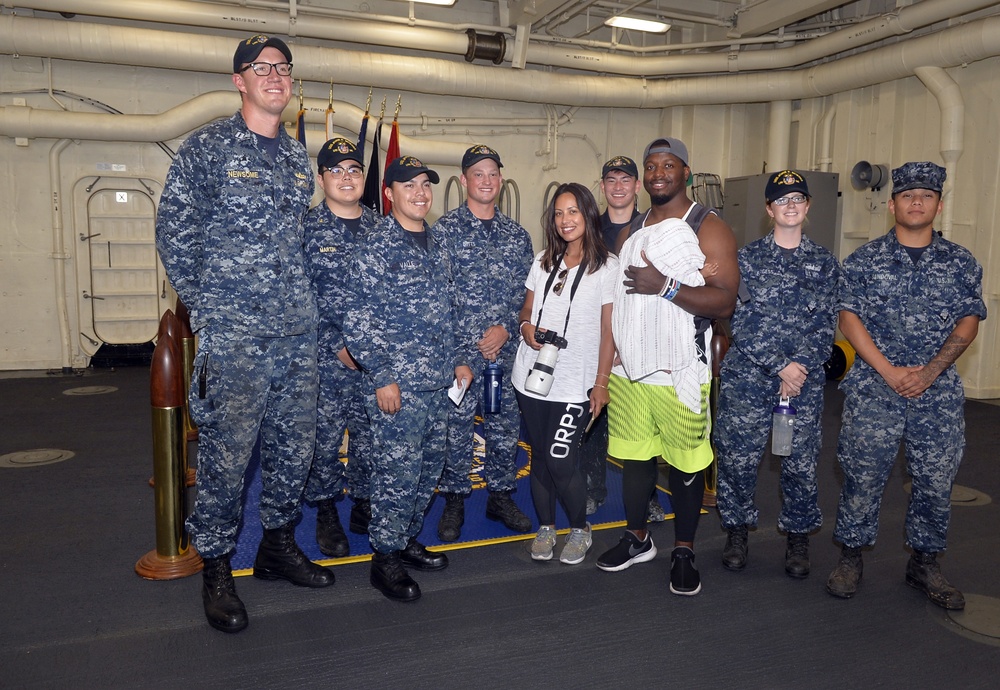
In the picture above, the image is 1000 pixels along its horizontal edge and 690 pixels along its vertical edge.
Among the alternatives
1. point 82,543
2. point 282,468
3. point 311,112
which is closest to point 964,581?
point 282,468

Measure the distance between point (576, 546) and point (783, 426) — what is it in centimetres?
111

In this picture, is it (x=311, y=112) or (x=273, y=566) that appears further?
(x=311, y=112)

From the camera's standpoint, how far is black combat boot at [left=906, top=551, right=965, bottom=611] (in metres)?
3.05

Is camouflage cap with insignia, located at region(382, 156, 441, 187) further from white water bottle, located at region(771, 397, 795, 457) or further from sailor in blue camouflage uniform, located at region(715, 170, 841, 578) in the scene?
white water bottle, located at region(771, 397, 795, 457)

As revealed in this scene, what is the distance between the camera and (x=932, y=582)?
312cm

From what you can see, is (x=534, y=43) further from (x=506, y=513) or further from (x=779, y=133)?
(x=506, y=513)

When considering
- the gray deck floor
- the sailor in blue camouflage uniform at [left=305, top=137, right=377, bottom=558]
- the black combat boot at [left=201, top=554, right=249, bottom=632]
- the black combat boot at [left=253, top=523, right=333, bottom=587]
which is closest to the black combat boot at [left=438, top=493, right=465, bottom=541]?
the gray deck floor

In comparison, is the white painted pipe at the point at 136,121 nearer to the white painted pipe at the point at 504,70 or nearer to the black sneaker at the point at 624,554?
the white painted pipe at the point at 504,70

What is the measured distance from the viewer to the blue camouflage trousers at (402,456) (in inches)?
118

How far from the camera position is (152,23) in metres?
8.15

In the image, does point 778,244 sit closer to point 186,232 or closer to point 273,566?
point 186,232

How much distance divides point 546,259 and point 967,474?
3.61 m

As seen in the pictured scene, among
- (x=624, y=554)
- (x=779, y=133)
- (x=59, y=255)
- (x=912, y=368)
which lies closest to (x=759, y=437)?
(x=912, y=368)

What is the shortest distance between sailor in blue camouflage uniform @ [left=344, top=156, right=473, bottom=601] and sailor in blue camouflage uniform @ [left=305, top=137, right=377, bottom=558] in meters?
0.41
